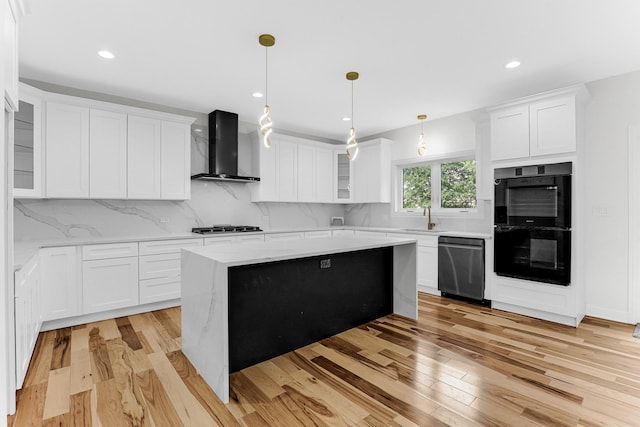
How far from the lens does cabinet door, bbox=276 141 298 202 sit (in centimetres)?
535

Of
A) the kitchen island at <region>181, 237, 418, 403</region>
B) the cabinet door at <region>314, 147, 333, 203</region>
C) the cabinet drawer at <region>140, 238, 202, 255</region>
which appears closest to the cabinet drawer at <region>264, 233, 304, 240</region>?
the cabinet door at <region>314, 147, 333, 203</region>

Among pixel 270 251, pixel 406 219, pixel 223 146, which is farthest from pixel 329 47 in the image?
pixel 406 219

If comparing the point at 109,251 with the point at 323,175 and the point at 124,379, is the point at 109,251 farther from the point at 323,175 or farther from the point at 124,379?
the point at 323,175

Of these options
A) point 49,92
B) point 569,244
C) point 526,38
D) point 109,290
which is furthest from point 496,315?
point 49,92

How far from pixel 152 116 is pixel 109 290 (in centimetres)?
209

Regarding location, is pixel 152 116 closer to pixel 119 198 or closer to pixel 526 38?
pixel 119 198

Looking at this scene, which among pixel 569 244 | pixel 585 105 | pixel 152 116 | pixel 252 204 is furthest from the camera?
pixel 252 204

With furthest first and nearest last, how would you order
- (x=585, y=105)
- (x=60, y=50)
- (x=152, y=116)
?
(x=152, y=116)
(x=585, y=105)
(x=60, y=50)

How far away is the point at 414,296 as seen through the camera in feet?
11.6

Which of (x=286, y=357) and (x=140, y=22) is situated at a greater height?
(x=140, y=22)

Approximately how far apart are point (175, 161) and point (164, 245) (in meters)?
1.10

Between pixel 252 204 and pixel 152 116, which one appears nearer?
pixel 152 116

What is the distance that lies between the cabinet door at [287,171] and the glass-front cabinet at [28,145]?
2.95 metres

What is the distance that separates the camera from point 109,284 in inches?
139
